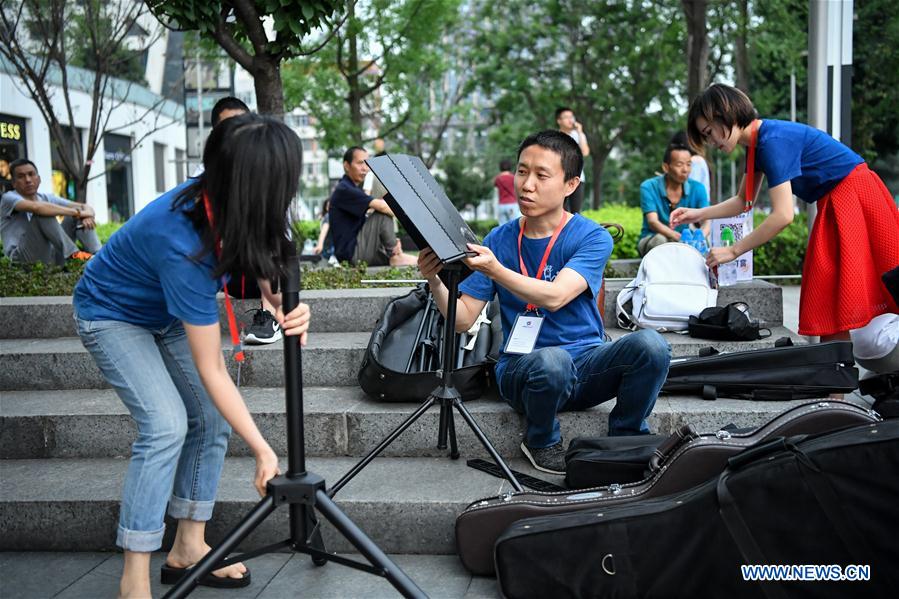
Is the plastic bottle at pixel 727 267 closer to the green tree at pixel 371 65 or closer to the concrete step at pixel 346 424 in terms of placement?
the concrete step at pixel 346 424

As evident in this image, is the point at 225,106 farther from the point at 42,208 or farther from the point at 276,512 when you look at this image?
the point at 42,208

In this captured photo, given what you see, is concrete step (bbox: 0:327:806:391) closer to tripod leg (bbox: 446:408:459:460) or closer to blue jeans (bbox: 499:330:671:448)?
tripod leg (bbox: 446:408:459:460)

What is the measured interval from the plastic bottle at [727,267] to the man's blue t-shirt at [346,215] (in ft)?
12.7

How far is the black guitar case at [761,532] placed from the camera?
258 cm

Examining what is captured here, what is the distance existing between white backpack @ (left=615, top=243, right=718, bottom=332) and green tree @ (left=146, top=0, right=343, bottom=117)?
287 centimetres

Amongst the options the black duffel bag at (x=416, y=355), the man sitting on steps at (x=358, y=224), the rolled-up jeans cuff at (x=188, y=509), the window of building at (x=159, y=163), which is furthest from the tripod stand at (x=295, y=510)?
the window of building at (x=159, y=163)

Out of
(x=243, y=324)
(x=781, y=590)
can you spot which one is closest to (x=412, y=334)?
(x=243, y=324)

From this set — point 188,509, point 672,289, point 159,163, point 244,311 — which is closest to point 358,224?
point 244,311

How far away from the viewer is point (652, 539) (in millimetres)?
2830

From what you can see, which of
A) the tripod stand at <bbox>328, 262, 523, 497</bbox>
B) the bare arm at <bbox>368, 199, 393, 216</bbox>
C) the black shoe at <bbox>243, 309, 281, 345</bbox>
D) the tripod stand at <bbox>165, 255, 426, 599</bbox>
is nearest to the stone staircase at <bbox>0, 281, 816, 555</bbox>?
the black shoe at <bbox>243, 309, 281, 345</bbox>

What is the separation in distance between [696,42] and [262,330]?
8850mm

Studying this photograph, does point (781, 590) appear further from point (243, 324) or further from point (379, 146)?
point (379, 146)

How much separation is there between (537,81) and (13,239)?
1454cm

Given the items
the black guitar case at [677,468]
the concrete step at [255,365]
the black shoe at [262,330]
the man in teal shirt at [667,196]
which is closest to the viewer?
the black guitar case at [677,468]
